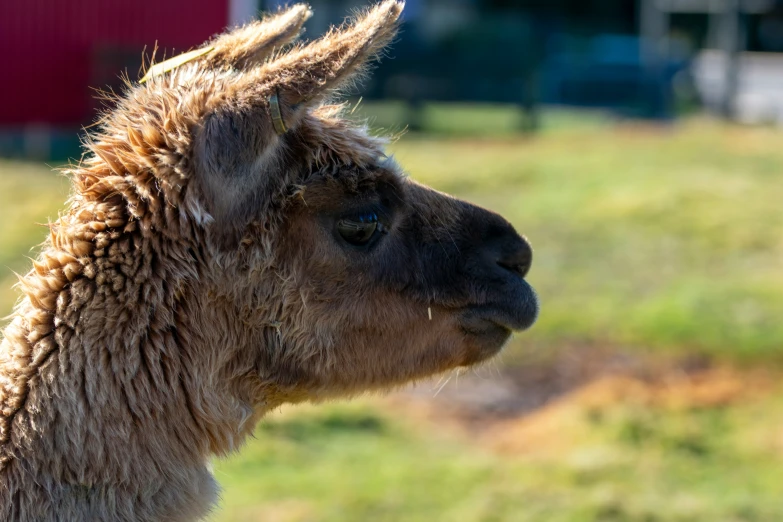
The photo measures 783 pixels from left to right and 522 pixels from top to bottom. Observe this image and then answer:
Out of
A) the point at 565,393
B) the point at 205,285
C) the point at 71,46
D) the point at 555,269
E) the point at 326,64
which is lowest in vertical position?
the point at 205,285

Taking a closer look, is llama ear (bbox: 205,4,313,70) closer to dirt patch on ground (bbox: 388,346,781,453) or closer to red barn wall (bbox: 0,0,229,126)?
dirt patch on ground (bbox: 388,346,781,453)

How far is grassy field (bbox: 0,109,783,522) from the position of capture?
5.51 m

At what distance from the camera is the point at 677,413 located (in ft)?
21.2

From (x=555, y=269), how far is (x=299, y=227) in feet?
22.7

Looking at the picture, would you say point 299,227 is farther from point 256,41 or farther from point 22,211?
point 22,211

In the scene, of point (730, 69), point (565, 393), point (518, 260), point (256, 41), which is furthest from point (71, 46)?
point (730, 69)

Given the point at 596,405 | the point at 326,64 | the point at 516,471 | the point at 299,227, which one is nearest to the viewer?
the point at 326,64

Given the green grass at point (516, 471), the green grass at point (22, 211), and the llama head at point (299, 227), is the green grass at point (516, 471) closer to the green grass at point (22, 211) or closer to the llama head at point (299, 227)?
the llama head at point (299, 227)

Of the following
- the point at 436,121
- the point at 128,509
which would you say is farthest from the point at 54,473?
the point at 436,121

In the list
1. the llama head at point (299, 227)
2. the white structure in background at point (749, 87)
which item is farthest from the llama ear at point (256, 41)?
the white structure in background at point (749, 87)

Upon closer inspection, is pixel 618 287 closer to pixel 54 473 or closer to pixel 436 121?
pixel 54 473

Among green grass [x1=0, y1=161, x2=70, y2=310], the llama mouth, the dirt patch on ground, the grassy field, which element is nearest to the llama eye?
the llama mouth

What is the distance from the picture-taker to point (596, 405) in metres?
6.55

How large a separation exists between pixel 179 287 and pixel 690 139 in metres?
15.6
